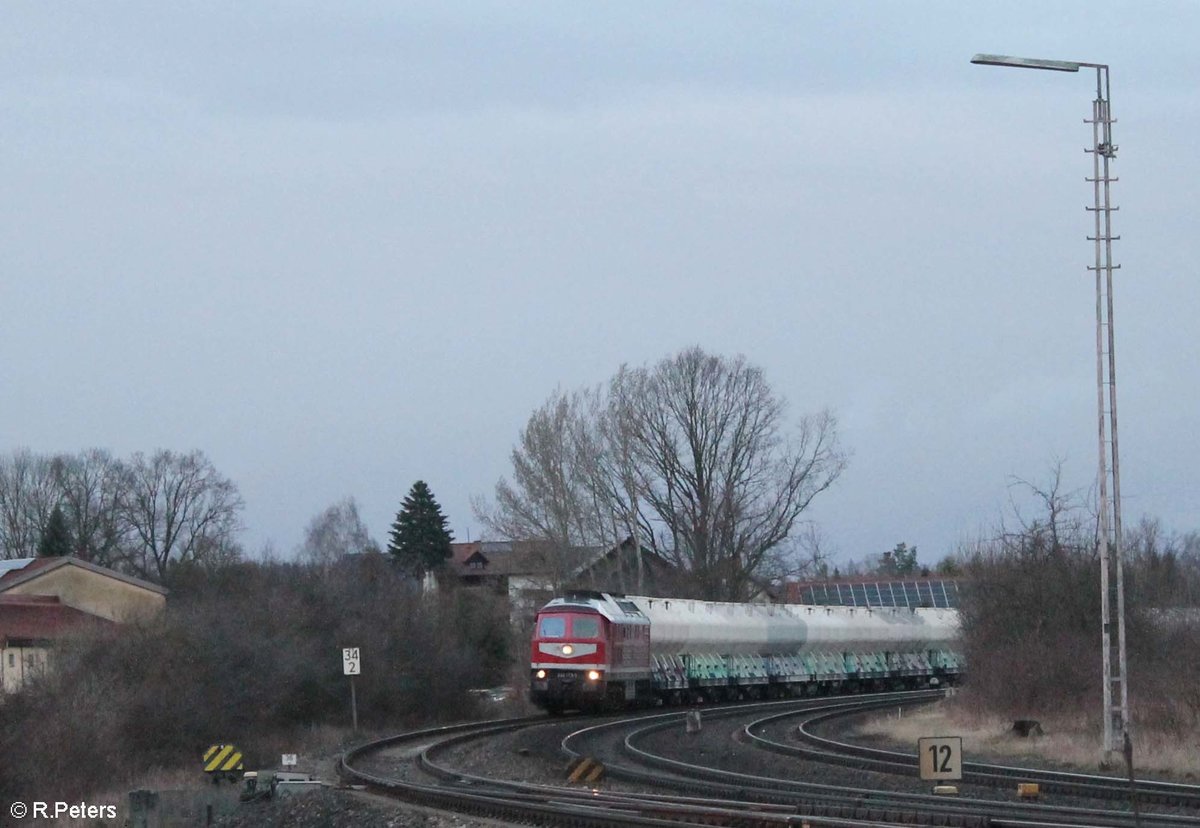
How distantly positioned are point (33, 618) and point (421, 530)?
50.1m

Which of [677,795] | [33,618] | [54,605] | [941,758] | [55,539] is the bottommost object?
[677,795]

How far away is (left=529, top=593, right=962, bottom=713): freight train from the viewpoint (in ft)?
124

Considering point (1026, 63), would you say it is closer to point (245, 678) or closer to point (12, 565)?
point (245, 678)

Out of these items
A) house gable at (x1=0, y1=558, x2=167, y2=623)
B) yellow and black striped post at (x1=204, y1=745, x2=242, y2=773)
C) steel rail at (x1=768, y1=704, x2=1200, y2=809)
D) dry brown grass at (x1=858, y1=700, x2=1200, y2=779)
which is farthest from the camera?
house gable at (x1=0, y1=558, x2=167, y2=623)

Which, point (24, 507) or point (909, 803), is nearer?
point (909, 803)

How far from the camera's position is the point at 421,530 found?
311 feet

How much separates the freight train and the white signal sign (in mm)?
23073

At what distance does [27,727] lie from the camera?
88.9ft

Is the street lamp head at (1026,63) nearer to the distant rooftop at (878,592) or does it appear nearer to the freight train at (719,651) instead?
the freight train at (719,651)

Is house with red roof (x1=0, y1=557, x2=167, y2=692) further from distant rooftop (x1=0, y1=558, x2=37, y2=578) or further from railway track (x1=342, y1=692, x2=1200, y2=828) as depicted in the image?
railway track (x1=342, y1=692, x2=1200, y2=828)

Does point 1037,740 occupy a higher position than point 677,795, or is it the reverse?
point 677,795

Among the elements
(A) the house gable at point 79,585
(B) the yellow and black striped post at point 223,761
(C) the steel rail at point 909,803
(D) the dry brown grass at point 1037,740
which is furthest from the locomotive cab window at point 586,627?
(A) the house gable at point 79,585

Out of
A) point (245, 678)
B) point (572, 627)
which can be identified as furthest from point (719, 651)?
point (245, 678)

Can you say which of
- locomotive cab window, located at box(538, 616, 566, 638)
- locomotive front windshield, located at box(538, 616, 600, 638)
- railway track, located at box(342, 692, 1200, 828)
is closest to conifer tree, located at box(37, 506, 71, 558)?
locomotive cab window, located at box(538, 616, 566, 638)
